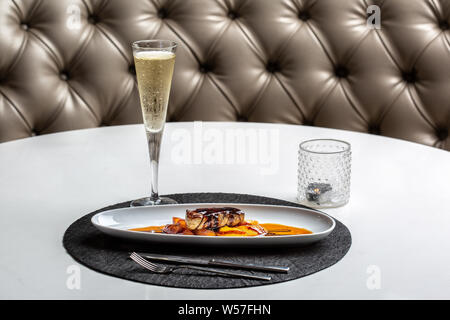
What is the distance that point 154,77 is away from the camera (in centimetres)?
88

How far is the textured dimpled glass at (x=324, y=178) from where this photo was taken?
921 mm

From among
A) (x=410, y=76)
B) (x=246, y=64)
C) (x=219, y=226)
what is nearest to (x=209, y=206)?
(x=219, y=226)

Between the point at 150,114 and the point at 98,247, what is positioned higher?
the point at 150,114

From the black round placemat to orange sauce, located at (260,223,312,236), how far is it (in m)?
0.03

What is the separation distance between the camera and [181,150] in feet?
3.87

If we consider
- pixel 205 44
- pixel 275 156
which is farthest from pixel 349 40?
pixel 275 156

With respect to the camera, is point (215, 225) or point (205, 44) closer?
point (215, 225)

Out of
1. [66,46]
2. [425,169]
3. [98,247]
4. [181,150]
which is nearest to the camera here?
[98,247]

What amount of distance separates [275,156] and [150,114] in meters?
0.32

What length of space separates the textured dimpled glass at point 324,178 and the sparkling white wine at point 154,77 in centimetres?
22

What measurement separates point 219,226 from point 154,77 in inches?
9.2

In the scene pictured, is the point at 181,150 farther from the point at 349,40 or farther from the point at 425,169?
the point at 349,40
